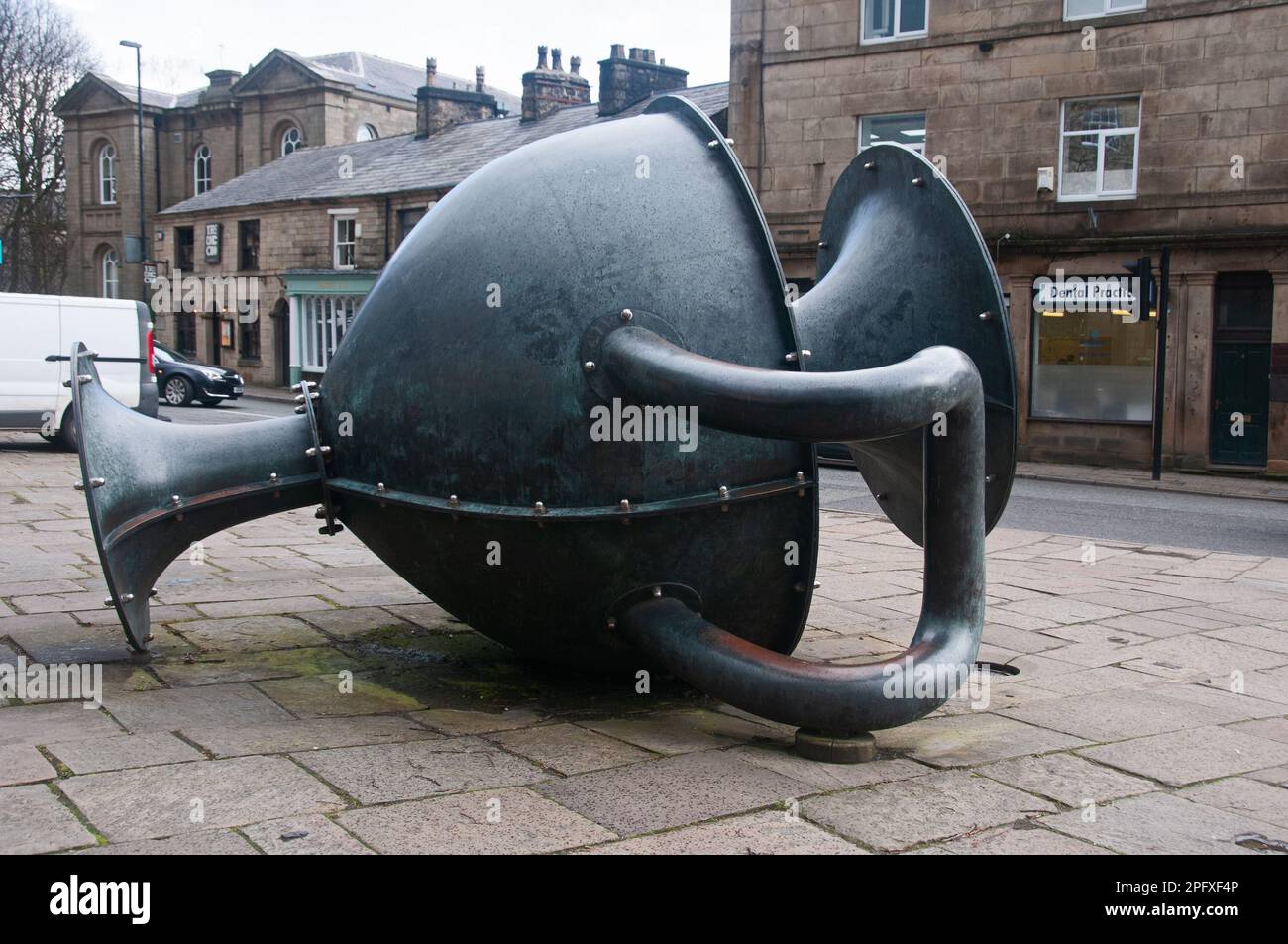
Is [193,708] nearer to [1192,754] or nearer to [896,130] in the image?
[1192,754]

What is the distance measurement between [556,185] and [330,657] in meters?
2.54

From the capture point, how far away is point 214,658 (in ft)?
19.4

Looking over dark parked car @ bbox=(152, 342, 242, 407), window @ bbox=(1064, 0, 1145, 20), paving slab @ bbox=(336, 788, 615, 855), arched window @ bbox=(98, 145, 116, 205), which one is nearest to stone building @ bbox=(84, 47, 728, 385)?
dark parked car @ bbox=(152, 342, 242, 407)

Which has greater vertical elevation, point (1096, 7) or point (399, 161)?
point (1096, 7)

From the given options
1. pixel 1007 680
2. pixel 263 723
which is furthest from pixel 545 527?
pixel 1007 680

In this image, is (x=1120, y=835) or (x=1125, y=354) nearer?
(x=1120, y=835)

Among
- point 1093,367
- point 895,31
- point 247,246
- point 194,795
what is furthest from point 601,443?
point 247,246

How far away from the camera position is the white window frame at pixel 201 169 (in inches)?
1932

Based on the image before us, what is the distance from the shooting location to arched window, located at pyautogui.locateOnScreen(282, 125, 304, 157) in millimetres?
45719

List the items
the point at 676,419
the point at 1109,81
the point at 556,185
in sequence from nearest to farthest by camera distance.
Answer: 1. the point at 676,419
2. the point at 556,185
3. the point at 1109,81

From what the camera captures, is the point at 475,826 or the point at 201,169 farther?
the point at 201,169

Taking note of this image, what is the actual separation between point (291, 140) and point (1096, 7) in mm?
32379

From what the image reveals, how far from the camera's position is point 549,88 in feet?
118
